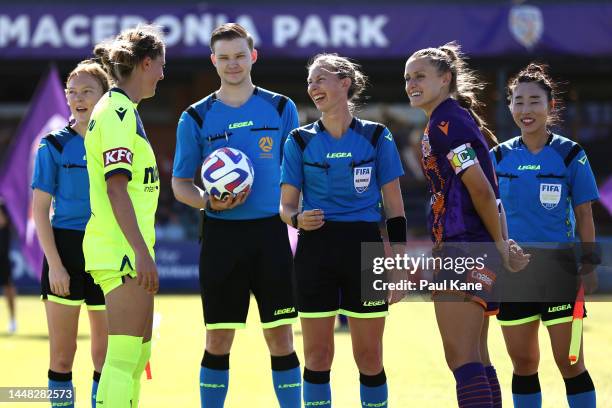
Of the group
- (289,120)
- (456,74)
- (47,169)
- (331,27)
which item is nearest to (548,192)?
(456,74)

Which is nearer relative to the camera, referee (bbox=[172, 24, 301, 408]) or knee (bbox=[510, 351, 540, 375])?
referee (bbox=[172, 24, 301, 408])

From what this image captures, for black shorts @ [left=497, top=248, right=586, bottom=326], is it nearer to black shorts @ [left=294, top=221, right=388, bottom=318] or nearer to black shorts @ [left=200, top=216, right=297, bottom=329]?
black shorts @ [left=294, top=221, right=388, bottom=318]

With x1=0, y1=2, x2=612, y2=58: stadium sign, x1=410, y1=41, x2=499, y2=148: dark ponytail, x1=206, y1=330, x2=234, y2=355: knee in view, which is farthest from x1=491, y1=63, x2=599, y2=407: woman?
x1=0, y1=2, x2=612, y2=58: stadium sign

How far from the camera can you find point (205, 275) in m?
6.34

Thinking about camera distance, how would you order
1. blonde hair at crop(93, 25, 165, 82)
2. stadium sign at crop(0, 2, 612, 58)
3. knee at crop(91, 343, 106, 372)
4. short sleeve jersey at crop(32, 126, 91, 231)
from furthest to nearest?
stadium sign at crop(0, 2, 612, 58) → short sleeve jersey at crop(32, 126, 91, 231) → knee at crop(91, 343, 106, 372) → blonde hair at crop(93, 25, 165, 82)

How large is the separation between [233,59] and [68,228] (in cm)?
158

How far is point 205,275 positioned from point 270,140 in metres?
0.91

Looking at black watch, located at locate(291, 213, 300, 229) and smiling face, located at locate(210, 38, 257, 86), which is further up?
smiling face, located at locate(210, 38, 257, 86)

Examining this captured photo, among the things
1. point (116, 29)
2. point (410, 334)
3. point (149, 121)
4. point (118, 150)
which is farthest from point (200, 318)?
point (149, 121)

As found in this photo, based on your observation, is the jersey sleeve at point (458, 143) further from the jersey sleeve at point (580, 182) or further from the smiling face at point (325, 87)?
the jersey sleeve at point (580, 182)

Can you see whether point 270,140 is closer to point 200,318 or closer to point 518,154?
point 518,154

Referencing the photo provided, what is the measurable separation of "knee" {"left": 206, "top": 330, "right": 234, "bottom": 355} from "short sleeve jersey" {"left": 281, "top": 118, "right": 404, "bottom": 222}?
36.1 inches

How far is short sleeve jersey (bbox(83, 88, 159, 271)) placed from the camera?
5406 millimetres

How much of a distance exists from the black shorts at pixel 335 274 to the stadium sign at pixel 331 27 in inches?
549
